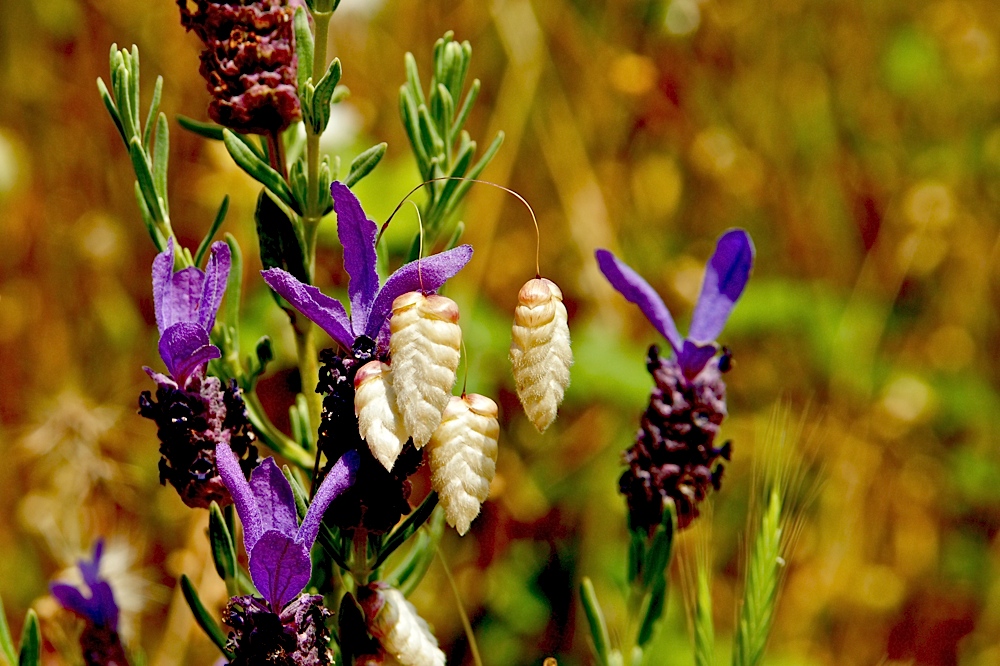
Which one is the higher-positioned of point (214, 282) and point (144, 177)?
point (144, 177)

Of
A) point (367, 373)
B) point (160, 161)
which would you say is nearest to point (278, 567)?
point (367, 373)

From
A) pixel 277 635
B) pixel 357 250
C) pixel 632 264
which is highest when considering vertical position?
pixel 632 264

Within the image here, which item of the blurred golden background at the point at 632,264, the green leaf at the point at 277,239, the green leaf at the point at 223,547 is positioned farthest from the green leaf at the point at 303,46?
the blurred golden background at the point at 632,264

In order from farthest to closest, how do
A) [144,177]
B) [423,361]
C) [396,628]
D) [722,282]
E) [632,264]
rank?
[632,264], [722,282], [144,177], [396,628], [423,361]

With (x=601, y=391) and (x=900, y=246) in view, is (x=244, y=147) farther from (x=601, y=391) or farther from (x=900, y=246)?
(x=900, y=246)

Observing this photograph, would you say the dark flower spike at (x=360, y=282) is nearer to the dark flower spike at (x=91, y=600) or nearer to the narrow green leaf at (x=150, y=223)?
the narrow green leaf at (x=150, y=223)

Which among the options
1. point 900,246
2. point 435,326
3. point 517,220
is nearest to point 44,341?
point 517,220

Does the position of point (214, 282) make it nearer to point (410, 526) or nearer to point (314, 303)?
point (314, 303)
